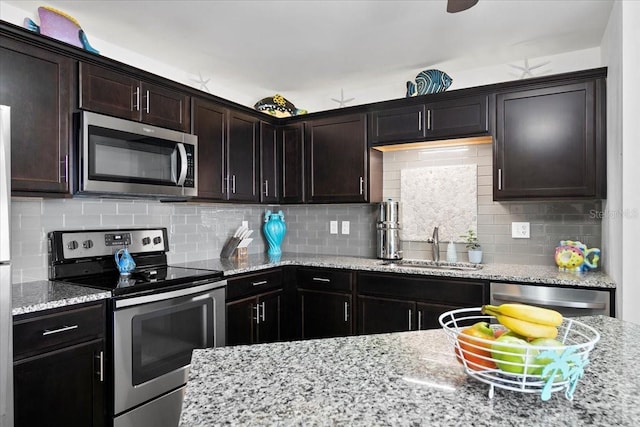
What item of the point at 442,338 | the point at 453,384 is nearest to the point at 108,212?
the point at 442,338

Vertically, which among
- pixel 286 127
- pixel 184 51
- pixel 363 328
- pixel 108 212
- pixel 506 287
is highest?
pixel 184 51

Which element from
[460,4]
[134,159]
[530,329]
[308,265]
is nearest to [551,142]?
[460,4]

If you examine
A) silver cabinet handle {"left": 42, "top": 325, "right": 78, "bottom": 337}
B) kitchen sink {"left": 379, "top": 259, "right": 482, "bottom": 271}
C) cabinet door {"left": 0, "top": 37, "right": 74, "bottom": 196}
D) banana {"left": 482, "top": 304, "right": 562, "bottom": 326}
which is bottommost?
silver cabinet handle {"left": 42, "top": 325, "right": 78, "bottom": 337}

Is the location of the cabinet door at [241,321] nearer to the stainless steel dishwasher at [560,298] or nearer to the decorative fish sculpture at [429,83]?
the stainless steel dishwasher at [560,298]

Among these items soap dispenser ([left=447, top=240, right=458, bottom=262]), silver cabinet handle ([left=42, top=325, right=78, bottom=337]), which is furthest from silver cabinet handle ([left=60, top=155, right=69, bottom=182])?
soap dispenser ([left=447, top=240, right=458, bottom=262])

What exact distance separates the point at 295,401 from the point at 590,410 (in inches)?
21.6

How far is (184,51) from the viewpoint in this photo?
3029mm

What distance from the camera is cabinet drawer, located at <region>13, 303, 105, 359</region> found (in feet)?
5.57

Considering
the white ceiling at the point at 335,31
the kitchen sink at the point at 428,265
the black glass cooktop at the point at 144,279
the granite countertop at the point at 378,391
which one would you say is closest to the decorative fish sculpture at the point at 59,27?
the white ceiling at the point at 335,31

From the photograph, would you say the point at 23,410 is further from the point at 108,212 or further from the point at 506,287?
the point at 506,287

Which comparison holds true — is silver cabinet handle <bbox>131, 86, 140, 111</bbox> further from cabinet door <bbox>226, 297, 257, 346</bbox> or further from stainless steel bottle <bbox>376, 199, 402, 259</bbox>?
stainless steel bottle <bbox>376, 199, 402, 259</bbox>

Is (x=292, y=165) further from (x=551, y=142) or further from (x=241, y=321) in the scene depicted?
(x=551, y=142)

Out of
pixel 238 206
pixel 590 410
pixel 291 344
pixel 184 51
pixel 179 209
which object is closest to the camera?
pixel 590 410

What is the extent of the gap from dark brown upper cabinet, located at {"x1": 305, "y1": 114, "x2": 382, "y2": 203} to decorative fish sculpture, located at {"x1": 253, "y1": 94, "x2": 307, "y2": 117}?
11.9 inches
